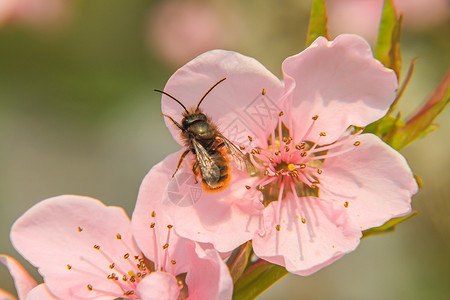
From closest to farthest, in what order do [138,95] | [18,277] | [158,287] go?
[158,287], [18,277], [138,95]

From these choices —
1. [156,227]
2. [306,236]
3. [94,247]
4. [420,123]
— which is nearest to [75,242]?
[94,247]

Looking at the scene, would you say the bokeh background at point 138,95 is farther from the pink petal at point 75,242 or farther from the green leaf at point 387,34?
the pink petal at point 75,242

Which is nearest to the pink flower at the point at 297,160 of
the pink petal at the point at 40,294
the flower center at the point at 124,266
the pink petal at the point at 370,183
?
the pink petal at the point at 370,183

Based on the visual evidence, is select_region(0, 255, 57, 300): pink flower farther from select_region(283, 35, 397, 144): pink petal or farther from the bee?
select_region(283, 35, 397, 144): pink petal

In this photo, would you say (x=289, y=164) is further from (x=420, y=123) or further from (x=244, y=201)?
(x=420, y=123)

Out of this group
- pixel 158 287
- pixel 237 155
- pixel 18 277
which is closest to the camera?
pixel 158 287

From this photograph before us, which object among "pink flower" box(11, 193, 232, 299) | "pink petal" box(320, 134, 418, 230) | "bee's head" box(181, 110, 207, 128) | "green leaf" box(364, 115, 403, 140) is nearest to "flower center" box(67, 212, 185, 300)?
"pink flower" box(11, 193, 232, 299)

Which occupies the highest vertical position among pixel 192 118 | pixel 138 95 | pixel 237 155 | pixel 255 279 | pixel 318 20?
pixel 318 20
